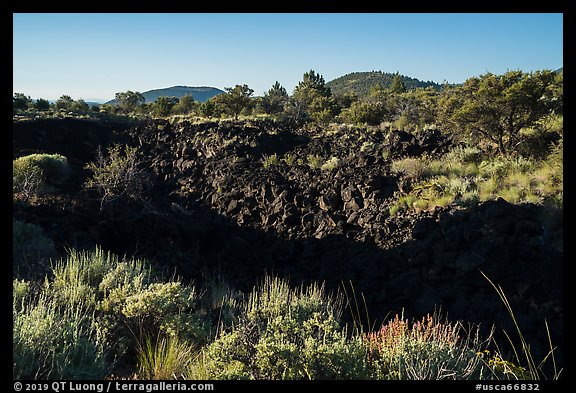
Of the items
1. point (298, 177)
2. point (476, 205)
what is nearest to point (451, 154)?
point (476, 205)

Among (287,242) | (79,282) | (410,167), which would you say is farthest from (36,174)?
(410,167)

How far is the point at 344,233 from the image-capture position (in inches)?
350

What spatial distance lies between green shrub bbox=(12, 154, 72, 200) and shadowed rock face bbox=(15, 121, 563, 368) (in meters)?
0.86

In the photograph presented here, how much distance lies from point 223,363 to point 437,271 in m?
4.89

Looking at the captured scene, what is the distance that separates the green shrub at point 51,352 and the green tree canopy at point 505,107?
1108 cm

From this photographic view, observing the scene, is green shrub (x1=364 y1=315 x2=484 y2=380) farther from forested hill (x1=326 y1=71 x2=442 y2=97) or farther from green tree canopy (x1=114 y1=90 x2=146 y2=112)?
forested hill (x1=326 y1=71 x2=442 y2=97)

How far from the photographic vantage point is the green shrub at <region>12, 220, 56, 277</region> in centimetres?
600

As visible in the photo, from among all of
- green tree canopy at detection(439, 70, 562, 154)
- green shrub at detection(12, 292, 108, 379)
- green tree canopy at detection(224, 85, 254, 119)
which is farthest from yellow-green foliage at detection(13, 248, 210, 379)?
green tree canopy at detection(224, 85, 254, 119)

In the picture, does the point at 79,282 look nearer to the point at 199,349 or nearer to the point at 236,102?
the point at 199,349

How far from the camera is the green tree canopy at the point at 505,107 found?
36.0 feet

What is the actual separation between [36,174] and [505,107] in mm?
13458

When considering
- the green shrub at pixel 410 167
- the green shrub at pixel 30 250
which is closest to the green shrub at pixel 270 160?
the green shrub at pixel 410 167
